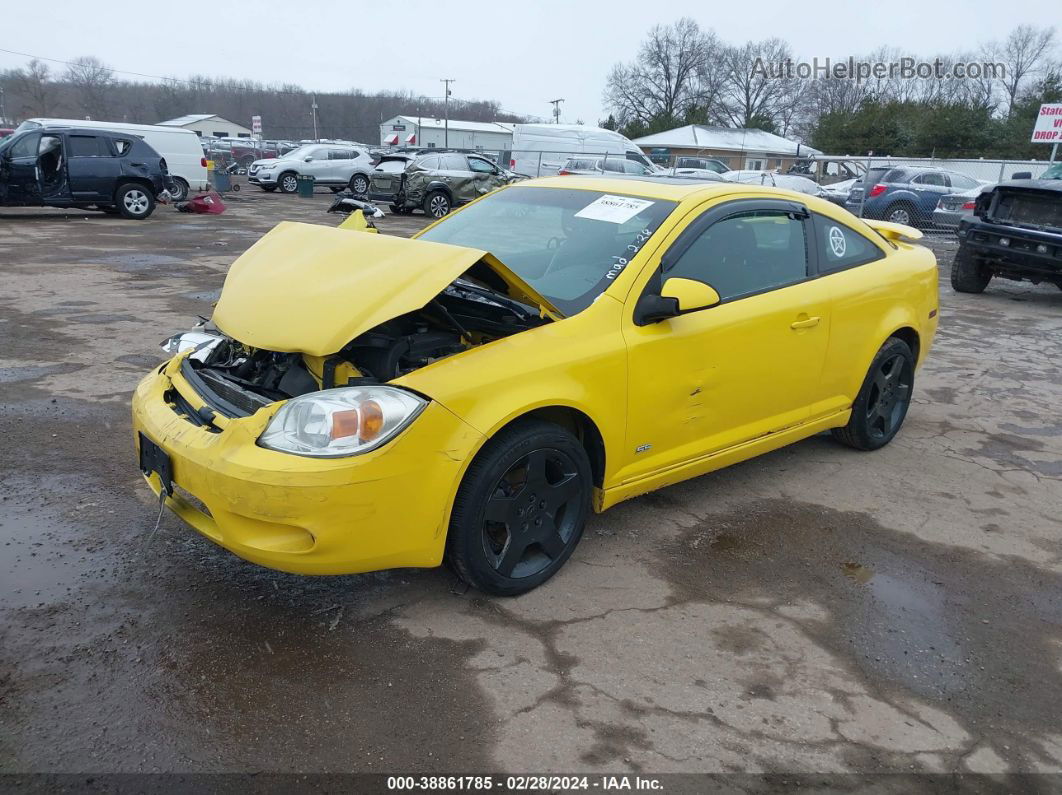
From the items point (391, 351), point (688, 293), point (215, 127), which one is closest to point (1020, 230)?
point (688, 293)

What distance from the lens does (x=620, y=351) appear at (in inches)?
129

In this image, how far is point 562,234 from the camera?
3.89 metres

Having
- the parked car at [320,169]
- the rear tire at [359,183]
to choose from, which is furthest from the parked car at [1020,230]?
the parked car at [320,169]

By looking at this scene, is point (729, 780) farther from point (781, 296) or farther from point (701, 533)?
point (781, 296)

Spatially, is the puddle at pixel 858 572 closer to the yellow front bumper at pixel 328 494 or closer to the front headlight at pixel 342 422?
the yellow front bumper at pixel 328 494

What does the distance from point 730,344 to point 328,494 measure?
199cm

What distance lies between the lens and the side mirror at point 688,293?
3.31m

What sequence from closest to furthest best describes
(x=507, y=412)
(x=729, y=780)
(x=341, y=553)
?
(x=729, y=780) → (x=341, y=553) → (x=507, y=412)

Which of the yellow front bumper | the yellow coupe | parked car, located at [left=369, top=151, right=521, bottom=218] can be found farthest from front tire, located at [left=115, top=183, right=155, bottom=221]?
the yellow front bumper

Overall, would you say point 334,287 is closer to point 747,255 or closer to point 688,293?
point 688,293

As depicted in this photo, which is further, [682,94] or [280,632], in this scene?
[682,94]

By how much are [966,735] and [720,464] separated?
1614 mm

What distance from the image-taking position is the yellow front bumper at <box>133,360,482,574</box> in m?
2.64

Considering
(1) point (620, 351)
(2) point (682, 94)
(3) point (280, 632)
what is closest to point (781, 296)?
(1) point (620, 351)
